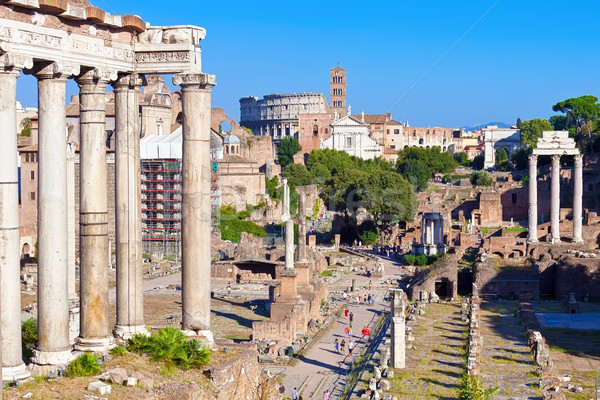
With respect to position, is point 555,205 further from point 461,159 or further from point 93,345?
point 461,159

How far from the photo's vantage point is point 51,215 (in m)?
11.0

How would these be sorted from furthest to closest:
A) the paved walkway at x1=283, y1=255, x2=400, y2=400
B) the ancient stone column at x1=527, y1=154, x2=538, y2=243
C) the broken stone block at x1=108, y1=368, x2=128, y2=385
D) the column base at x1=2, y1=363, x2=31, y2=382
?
the ancient stone column at x1=527, y1=154, x2=538, y2=243
the paved walkway at x1=283, y1=255, x2=400, y2=400
the broken stone block at x1=108, y1=368, x2=128, y2=385
the column base at x1=2, y1=363, x2=31, y2=382

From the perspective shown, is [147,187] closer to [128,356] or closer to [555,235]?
[555,235]

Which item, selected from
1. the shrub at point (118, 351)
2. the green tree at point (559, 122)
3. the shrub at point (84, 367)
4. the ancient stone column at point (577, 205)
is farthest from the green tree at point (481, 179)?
the shrub at point (84, 367)

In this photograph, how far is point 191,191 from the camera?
12.5 metres

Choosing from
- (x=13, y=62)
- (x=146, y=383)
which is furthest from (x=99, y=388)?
(x=13, y=62)

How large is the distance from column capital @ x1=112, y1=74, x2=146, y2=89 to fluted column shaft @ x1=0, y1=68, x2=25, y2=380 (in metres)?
2.52

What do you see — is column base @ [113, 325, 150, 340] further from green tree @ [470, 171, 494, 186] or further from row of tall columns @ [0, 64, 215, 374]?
green tree @ [470, 171, 494, 186]

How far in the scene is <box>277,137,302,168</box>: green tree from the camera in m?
111

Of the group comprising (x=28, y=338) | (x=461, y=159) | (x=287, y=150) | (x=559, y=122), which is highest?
(x=559, y=122)

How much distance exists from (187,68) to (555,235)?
129 ft

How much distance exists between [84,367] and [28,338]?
8.77 feet

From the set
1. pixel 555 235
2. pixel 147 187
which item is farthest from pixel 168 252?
pixel 555 235

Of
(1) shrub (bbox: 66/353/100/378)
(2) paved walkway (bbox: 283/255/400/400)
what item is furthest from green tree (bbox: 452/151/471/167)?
(1) shrub (bbox: 66/353/100/378)
